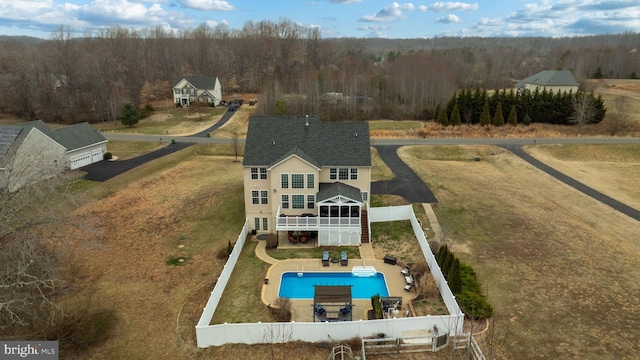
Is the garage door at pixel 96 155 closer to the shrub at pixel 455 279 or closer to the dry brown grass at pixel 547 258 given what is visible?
the dry brown grass at pixel 547 258

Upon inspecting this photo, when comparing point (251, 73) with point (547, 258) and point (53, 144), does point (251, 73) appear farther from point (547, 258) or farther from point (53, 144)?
point (547, 258)

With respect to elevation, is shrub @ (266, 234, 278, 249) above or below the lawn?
below

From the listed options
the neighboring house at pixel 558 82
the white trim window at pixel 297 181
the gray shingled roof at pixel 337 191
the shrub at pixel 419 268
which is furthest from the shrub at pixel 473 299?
the neighboring house at pixel 558 82

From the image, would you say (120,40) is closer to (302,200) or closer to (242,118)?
(242,118)

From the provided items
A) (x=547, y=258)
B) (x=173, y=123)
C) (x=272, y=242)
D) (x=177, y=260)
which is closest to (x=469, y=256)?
(x=547, y=258)

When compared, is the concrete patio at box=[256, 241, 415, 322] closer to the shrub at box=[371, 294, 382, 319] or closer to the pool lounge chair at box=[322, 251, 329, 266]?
the pool lounge chair at box=[322, 251, 329, 266]

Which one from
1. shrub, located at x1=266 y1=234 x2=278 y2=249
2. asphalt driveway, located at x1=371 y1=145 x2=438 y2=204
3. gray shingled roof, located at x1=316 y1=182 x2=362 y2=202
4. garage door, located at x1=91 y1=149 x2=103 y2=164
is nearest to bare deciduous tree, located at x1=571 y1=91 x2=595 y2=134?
asphalt driveway, located at x1=371 y1=145 x2=438 y2=204
